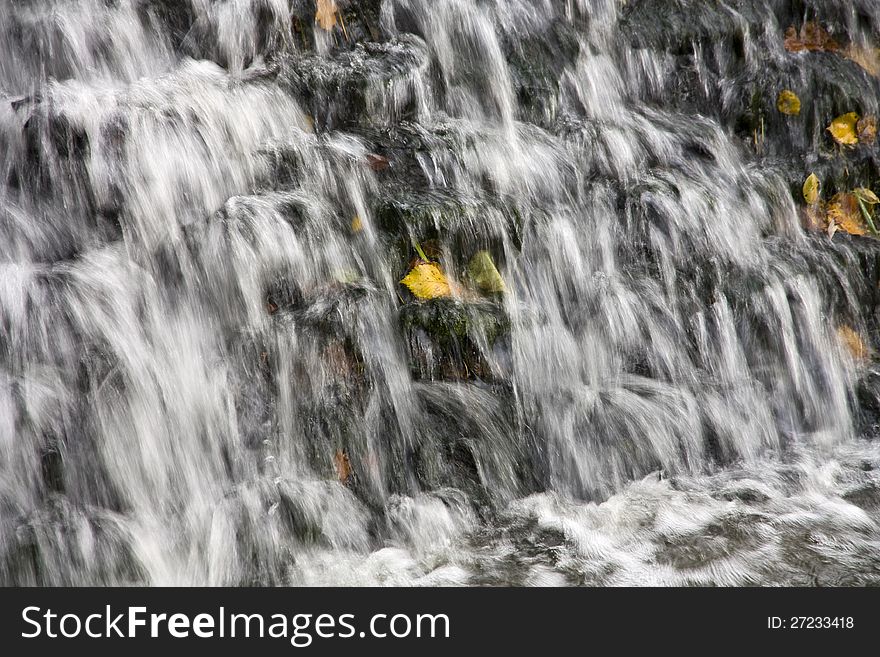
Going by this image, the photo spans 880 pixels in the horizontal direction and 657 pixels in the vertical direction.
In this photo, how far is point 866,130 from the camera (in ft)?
16.1

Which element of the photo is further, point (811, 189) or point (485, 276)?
point (811, 189)

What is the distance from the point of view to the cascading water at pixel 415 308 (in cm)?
315

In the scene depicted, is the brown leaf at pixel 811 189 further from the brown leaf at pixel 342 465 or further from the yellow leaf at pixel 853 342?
the brown leaf at pixel 342 465

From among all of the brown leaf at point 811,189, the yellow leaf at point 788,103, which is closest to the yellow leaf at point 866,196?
the brown leaf at point 811,189

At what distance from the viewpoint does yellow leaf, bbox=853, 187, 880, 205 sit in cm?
479

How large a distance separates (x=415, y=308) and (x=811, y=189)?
8.29 feet

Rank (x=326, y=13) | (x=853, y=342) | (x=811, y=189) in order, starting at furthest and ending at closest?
(x=811, y=189) → (x=326, y=13) → (x=853, y=342)

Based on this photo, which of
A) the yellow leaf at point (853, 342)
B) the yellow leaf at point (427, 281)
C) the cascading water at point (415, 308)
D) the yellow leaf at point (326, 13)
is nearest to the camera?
the cascading water at point (415, 308)

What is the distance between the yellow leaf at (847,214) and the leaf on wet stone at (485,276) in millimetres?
2090

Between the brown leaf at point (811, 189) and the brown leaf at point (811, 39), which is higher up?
the brown leaf at point (811, 39)

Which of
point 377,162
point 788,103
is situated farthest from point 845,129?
point 377,162

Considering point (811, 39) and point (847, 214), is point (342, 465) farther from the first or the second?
point (811, 39)

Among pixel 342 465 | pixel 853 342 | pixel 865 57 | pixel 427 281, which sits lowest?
pixel 342 465

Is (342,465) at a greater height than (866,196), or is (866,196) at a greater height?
(866,196)
